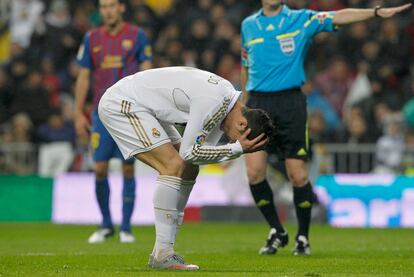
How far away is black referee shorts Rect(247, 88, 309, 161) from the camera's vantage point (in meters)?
11.1

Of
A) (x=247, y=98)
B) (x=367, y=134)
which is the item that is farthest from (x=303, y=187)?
(x=367, y=134)

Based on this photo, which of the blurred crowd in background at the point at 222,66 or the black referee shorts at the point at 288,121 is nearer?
the black referee shorts at the point at 288,121

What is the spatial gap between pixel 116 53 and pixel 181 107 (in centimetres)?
432

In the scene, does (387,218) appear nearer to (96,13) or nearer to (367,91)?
(367,91)

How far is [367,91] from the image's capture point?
20641 mm

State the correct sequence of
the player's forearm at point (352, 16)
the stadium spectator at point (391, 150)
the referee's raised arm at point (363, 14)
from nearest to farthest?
the referee's raised arm at point (363, 14) → the player's forearm at point (352, 16) → the stadium spectator at point (391, 150)

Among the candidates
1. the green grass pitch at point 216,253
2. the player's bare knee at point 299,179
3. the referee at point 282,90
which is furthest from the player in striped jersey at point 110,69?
the player's bare knee at point 299,179

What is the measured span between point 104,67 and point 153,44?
941 cm

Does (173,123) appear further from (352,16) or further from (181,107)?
(352,16)

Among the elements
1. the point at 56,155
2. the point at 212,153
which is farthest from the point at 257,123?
the point at 56,155

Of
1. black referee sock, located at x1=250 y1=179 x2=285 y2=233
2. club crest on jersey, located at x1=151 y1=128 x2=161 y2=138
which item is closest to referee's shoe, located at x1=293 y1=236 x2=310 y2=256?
black referee sock, located at x1=250 y1=179 x2=285 y2=233

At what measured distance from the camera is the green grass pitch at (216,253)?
8.82 metres

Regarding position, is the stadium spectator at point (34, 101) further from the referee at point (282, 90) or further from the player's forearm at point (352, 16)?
the player's forearm at point (352, 16)

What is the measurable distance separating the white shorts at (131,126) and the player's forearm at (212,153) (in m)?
0.43
